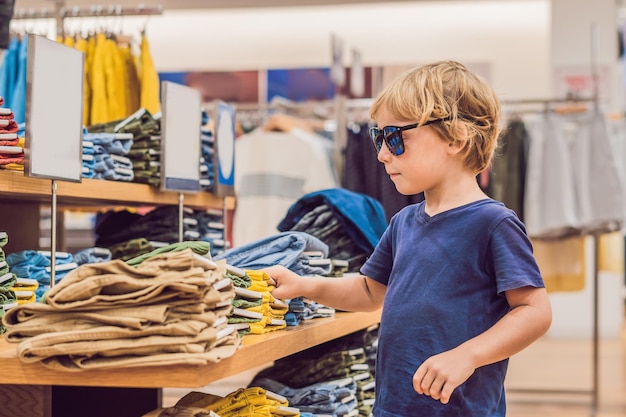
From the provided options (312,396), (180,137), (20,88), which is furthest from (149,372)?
(20,88)

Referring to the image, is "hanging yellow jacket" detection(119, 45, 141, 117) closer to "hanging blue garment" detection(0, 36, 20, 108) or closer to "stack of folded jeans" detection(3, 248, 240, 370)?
"hanging blue garment" detection(0, 36, 20, 108)

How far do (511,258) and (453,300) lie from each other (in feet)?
0.52

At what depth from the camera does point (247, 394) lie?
2.11m

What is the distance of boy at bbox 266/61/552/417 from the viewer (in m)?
1.88

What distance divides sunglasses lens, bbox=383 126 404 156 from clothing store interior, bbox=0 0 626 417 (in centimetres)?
44

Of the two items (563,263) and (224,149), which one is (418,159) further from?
(563,263)

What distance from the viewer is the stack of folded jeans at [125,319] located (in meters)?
1.54

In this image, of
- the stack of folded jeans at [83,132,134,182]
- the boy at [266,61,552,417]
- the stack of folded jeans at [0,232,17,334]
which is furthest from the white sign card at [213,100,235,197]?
the boy at [266,61,552,417]

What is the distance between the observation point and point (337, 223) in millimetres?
2988

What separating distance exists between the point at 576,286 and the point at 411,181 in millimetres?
4061

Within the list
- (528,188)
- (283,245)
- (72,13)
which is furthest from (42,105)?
(528,188)

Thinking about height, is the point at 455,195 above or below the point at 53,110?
below

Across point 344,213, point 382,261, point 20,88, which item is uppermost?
point 20,88

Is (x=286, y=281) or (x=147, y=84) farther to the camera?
(x=147, y=84)
